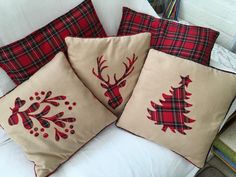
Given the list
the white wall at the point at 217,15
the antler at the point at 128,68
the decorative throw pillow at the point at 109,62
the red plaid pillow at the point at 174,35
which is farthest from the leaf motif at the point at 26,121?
the white wall at the point at 217,15

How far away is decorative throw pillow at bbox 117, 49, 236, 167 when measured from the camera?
867mm

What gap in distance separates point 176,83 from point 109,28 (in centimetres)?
54

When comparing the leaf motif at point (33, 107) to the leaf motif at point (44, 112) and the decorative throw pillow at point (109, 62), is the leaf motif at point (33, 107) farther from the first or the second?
the decorative throw pillow at point (109, 62)

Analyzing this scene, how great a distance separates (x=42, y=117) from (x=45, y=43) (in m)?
0.34

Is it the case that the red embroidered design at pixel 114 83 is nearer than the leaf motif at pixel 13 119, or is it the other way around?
the leaf motif at pixel 13 119

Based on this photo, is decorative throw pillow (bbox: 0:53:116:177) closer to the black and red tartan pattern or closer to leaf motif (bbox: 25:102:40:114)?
leaf motif (bbox: 25:102:40:114)

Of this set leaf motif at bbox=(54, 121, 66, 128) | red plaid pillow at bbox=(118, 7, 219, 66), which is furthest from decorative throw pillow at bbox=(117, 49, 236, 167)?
leaf motif at bbox=(54, 121, 66, 128)

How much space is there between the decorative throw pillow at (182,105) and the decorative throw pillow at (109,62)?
9 centimetres

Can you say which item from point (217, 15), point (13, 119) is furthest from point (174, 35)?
point (13, 119)

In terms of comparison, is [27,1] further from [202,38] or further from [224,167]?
[224,167]

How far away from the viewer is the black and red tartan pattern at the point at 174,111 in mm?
887

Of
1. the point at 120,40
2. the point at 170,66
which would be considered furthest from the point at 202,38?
the point at 120,40

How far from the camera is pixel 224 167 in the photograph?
131 cm

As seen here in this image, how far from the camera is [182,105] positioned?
889mm
